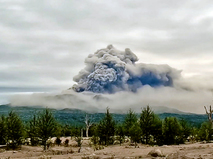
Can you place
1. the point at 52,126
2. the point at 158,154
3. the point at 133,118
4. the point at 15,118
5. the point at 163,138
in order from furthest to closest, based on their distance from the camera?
the point at 133,118 → the point at 163,138 → the point at 15,118 → the point at 52,126 → the point at 158,154

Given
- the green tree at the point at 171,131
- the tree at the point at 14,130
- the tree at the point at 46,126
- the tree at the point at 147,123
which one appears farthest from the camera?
the tree at the point at 147,123

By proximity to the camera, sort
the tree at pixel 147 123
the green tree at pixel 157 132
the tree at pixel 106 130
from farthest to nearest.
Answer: the tree at pixel 106 130
the green tree at pixel 157 132
the tree at pixel 147 123

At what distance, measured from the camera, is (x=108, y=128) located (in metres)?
71.5

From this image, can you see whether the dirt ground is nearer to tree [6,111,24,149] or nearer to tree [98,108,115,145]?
tree [6,111,24,149]

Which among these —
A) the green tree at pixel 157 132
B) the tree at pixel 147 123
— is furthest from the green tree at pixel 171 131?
the tree at pixel 147 123

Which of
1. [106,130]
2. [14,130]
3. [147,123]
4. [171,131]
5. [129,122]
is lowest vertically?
[171,131]

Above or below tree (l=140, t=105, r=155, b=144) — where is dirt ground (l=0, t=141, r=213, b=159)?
below

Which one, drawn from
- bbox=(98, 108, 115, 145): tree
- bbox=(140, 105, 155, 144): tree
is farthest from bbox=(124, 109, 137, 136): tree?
bbox=(98, 108, 115, 145): tree

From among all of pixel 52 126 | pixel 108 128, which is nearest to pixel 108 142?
pixel 108 128

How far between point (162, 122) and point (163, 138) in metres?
5.28

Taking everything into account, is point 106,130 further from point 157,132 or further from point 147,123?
point 157,132

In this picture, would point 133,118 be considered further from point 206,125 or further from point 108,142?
point 206,125

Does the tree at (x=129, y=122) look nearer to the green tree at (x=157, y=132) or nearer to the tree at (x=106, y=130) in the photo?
the tree at (x=106, y=130)

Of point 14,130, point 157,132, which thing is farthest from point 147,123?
point 14,130
